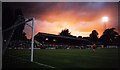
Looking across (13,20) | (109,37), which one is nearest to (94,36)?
(109,37)

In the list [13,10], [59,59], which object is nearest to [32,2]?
[13,10]

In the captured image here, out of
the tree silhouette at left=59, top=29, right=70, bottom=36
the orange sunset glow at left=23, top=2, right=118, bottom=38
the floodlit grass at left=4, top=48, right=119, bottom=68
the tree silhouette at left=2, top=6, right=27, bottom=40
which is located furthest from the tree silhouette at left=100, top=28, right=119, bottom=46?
the tree silhouette at left=2, top=6, right=27, bottom=40

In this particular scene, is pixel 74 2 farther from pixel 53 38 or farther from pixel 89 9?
pixel 53 38

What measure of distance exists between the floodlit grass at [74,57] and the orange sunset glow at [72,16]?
38 cm

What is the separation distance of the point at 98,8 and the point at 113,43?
796 mm

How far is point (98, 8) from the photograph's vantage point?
639cm

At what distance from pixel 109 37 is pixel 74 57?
2.78 ft

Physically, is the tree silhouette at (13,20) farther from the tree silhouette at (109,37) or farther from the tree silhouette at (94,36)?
the tree silhouette at (109,37)

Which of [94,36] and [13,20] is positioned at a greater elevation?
[13,20]

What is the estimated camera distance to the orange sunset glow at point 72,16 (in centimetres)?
636

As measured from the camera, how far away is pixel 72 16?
644 cm

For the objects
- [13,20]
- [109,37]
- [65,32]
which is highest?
[13,20]

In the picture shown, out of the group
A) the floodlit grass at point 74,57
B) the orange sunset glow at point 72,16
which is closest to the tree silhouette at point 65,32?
the orange sunset glow at point 72,16

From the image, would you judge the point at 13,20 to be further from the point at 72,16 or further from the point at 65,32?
the point at 72,16
